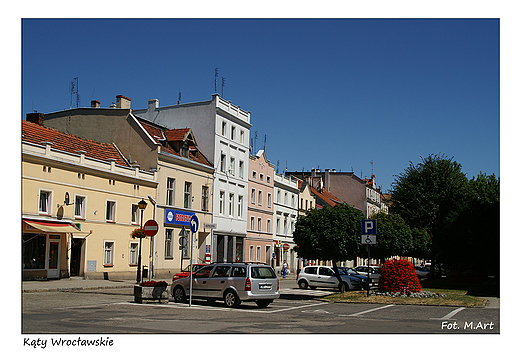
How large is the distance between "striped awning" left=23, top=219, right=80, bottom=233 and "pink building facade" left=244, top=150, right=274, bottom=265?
919 inches

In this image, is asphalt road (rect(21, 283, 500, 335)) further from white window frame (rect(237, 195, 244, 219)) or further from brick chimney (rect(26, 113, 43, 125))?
white window frame (rect(237, 195, 244, 219))

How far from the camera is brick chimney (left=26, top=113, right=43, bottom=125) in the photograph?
35.3 metres

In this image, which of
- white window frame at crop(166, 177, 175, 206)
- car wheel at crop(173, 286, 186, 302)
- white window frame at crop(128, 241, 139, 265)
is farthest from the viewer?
white window frame at crop(166, 177, 175, 206)

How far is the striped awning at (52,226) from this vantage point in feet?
90.5

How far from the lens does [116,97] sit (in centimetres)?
4188

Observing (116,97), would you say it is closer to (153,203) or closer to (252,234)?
(153,203)

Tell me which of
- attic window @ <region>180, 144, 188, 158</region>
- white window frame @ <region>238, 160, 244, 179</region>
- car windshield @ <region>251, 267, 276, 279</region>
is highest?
attic window @ <region>180, 144, 188, 158</region>

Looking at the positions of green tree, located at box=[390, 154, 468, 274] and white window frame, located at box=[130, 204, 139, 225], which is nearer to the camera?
white window frame, located at box=[130, 204, 139, 225]

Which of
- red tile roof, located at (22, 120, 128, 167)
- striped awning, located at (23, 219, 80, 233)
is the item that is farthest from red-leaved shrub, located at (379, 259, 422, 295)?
red tile roof, located at (22, 120, 128, 167)

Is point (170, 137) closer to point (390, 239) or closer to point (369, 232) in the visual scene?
point (390, 239)

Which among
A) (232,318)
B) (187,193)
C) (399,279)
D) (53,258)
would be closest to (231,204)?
(187,193)

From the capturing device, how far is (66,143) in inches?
1314

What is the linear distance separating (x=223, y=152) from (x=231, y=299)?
29400 millimetres
